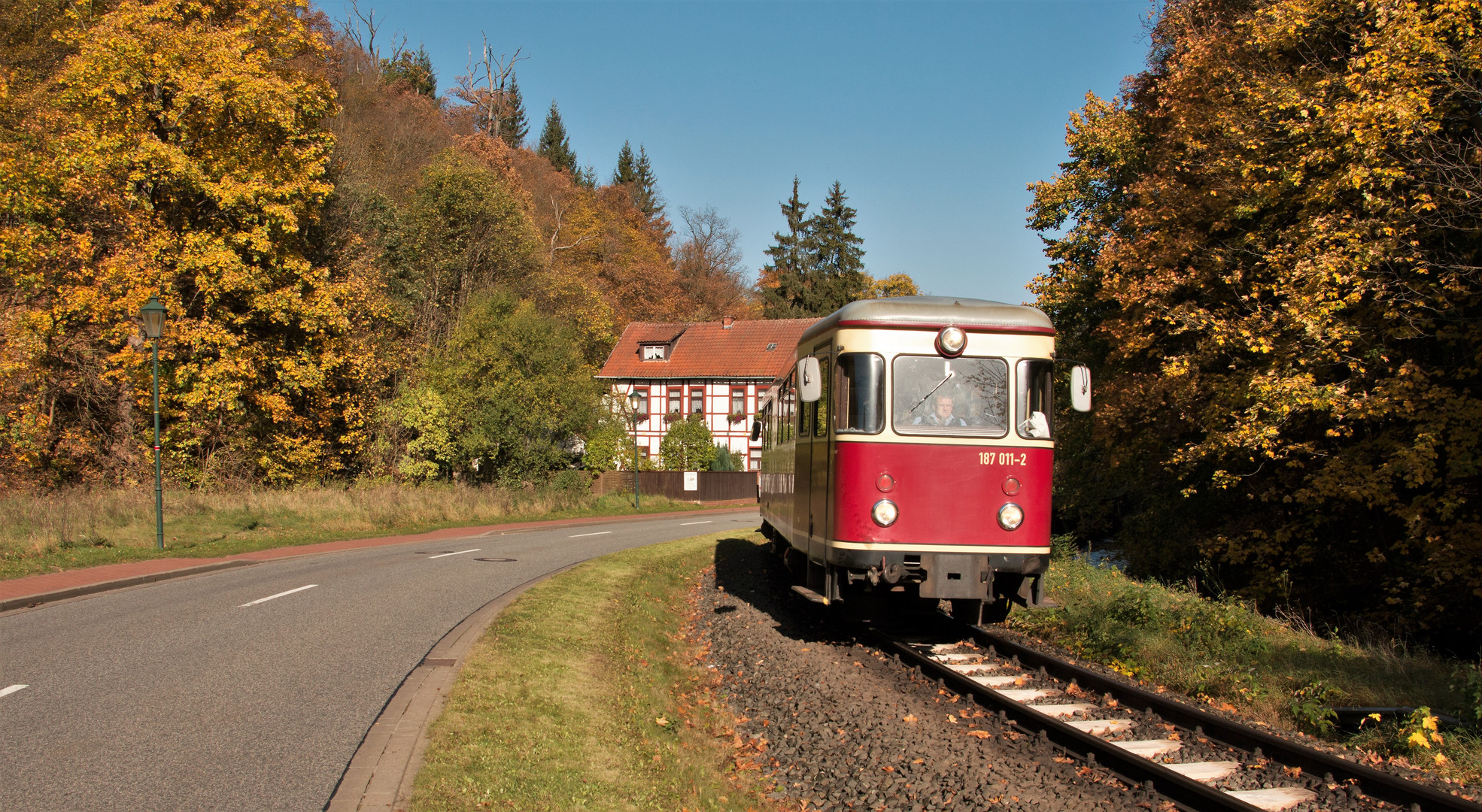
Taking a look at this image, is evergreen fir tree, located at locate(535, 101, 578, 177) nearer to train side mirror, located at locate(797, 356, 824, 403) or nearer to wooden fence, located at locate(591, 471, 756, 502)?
wooden fence, located at locate(591, 471, 756, 502)

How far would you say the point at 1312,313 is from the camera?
47.7ft

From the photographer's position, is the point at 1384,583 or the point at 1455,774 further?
the point at 1384,583

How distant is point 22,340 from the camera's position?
24234 mm

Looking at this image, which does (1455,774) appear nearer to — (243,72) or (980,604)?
(980,604)

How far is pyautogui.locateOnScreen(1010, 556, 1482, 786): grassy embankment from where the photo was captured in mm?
6828

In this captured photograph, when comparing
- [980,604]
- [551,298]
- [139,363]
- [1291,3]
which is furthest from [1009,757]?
[551,298]

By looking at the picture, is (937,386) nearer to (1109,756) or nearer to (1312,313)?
(1109,756)

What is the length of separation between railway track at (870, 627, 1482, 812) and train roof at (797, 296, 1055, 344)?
328 cm

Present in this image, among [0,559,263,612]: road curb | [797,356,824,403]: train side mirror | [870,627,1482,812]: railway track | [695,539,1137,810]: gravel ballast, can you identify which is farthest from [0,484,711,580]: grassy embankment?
[870,627,1482,812]: railway track

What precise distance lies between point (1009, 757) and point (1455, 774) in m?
2.83

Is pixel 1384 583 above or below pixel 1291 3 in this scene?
below

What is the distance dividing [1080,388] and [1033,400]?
54 centimetres

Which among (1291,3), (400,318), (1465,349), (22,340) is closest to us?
(1465,349)

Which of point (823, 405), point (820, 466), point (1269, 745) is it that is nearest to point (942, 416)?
point (823, 405)
